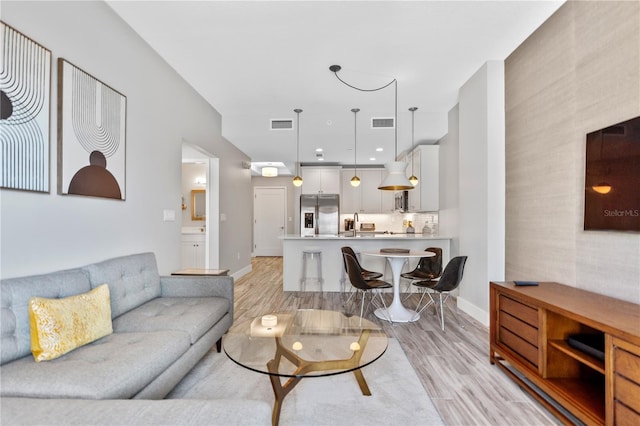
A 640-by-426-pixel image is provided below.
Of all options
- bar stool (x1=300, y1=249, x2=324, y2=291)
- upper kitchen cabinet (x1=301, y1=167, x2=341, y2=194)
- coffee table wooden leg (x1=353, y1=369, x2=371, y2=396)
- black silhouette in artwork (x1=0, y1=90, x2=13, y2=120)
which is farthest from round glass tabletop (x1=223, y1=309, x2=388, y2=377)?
upper kitchen cabinet (x1=301, y1=167, x2=341, y2=194)

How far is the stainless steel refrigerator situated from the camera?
7809mm

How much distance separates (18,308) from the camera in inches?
60.7

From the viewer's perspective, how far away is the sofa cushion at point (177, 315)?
2.05 m

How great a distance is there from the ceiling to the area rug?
2.93 m

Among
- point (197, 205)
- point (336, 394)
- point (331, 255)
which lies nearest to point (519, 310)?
point (336, 394)

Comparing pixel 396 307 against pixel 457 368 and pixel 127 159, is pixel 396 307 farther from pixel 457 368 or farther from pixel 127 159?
pixel 127 159

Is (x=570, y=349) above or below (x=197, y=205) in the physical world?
below

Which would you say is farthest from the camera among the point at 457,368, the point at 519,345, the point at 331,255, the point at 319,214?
the point at 319,214

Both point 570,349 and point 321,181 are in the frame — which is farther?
point 321,181

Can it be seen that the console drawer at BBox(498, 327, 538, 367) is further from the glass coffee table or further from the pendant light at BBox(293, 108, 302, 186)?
the pendant light at BBox(293, 108, 302, 186)

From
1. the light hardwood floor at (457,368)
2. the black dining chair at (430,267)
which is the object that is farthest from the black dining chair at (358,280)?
the black dining chair at (430,267)

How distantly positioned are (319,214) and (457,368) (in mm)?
5691

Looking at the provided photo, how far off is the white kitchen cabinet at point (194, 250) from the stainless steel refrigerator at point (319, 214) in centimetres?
299

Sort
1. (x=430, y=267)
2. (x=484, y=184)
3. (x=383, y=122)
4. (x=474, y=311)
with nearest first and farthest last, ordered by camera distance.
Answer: (x=484, y=184) → (x=474, y=311) → (x=430, y=267) → (x=383, y=122)
